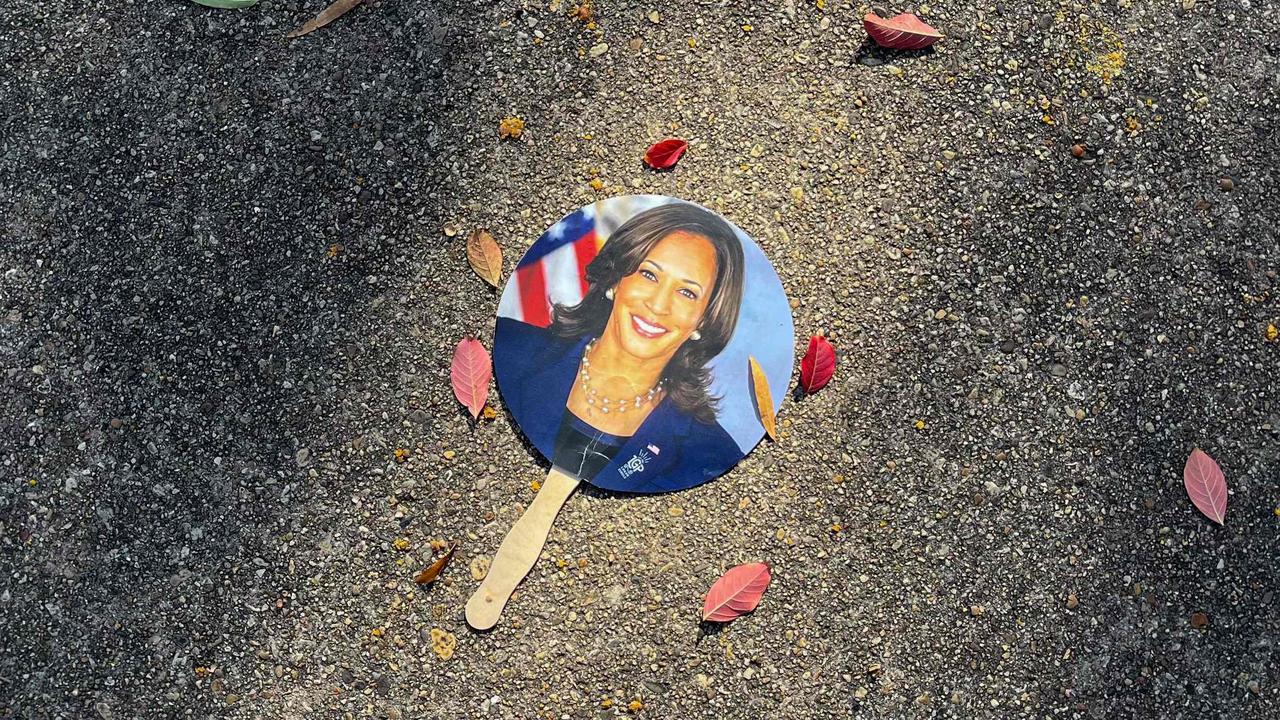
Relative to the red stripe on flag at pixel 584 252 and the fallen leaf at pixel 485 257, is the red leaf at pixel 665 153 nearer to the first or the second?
the red stripe on flag at pixel 584 252

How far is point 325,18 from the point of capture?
1762mm

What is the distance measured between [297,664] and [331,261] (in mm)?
781

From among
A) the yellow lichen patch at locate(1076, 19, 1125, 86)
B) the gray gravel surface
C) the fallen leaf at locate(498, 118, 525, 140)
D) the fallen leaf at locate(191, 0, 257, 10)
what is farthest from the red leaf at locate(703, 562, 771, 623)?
the fallen leaf at locate(191, 0, 257, 10)

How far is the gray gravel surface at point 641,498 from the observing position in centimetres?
161

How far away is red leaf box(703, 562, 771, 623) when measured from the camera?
5.21 feet

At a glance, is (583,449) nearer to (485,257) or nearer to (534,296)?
(534,296)

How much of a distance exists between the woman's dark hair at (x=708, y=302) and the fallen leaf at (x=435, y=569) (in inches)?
18.7

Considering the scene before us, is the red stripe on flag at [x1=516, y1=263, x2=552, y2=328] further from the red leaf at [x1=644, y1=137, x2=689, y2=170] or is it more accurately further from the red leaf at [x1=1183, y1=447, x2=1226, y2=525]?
the red leaf at [x1=1183, y1=447, x2=1226, y2=525]

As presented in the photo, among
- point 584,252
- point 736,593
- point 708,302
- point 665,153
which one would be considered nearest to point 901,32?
point 665,153

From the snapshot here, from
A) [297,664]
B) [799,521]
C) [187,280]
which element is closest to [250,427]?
[187,280]

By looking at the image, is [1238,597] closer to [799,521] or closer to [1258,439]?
[1258,439]

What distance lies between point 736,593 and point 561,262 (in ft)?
2.36

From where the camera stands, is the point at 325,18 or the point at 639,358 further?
the point at 325,18

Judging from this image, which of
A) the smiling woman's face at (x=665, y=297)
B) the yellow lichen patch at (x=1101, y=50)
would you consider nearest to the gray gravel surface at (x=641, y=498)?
the yellow lichen patch at (x=1101, y=50)
